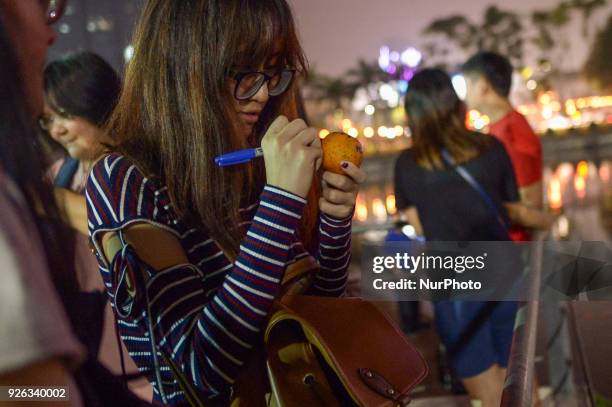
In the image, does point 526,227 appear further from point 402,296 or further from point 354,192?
point 354,192

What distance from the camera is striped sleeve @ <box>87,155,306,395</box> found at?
41.6 inches

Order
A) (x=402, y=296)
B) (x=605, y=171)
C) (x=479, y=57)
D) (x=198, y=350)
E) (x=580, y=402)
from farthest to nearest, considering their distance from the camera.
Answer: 1. (x=605, y=171)
2. (x=479, y=57)
3. (x=580, y=402)
4. (x=402, y=296)
5. (x=198, y=350)

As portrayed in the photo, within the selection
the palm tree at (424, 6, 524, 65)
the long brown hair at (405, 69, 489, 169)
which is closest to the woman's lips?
the long brown hair at (405, 69, 489, 169)

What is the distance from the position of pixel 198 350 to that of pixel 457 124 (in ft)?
5.51

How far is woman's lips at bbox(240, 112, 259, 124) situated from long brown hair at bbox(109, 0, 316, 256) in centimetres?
4

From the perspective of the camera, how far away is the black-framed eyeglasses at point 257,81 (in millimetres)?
1239

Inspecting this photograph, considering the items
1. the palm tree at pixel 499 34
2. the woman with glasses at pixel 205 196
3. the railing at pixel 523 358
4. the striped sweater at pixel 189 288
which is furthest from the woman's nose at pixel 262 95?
the palm tree at pixel 499 34

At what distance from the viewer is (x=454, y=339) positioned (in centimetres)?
252

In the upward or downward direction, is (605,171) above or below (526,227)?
below

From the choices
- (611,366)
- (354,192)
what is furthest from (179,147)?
(611,366)

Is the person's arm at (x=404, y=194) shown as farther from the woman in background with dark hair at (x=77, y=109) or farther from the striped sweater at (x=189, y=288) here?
the striped sweater at (x=189, y=288)

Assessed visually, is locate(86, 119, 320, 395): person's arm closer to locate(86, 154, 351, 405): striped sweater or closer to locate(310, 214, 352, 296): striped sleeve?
locate(86, 154, 351, 405): striped sweater

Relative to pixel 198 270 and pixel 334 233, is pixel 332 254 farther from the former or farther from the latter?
pixel 198 270

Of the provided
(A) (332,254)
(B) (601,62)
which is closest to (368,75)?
(A) (332,254)
